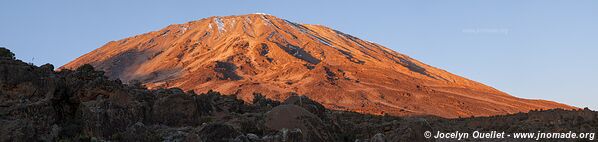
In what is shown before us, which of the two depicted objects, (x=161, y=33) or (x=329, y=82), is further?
(x=161, y=33)

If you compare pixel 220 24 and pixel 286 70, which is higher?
pixel 220 24

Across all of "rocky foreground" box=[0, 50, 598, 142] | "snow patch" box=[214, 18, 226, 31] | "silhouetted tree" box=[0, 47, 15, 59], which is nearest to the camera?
"rocky foreground" box=[0, 50, 598, 142]

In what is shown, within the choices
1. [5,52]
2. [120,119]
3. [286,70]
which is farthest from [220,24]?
[120,119]

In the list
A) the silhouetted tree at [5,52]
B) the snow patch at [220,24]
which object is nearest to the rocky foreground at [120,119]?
the silhouetted tree at [5,52]

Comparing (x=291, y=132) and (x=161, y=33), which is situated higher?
(x=161, y=33)

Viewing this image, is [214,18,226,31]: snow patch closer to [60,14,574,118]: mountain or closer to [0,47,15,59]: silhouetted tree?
[60,14,574,118]: mountain

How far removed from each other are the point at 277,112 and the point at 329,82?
55.1 meters

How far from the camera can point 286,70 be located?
75438 mm

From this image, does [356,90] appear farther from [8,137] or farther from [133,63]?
[8,137]

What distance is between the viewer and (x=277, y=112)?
14453 mm

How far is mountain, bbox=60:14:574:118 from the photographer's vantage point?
2569 inches

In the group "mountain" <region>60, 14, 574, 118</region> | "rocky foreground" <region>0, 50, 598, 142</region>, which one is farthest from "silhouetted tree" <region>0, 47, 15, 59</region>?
"mountain" <region>60, 14, 574, 118</region>

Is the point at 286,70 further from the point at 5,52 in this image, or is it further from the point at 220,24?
the point at 5,52

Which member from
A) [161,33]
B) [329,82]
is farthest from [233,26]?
[329,82]
